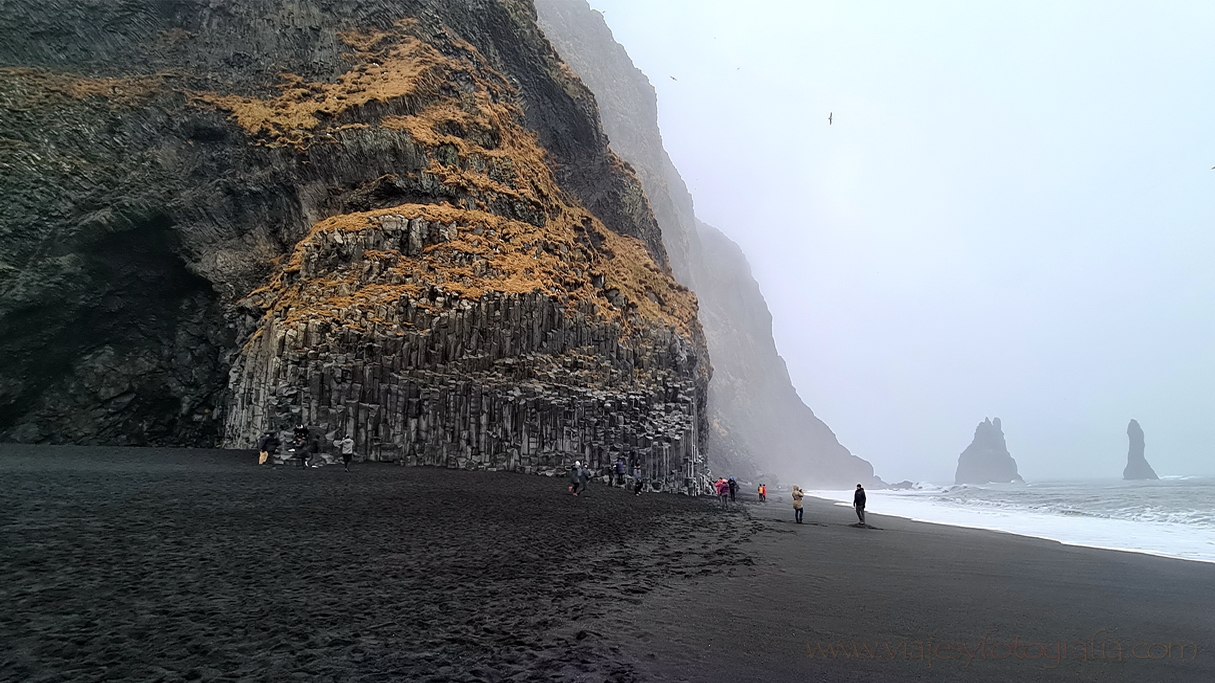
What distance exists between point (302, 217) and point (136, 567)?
30056mm

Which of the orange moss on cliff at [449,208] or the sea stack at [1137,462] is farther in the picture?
the sea stack at [1137,462]

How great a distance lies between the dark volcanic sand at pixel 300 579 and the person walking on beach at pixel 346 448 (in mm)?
5620

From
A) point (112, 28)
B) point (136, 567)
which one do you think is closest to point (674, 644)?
point (136, 567)

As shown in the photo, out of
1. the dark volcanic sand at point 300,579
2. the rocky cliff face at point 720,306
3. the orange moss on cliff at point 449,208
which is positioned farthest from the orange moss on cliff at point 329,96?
the rocky cliff face at point 720,306

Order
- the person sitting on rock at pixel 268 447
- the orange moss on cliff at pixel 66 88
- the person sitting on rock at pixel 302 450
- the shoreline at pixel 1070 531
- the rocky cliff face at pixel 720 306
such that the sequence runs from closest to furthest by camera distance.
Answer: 1. the shoreline at pixel 1070 531
2. the person sitting on rock at pixel 268 447
3. the person sitting on rock at pixel 302 450
4. the orange moss on cliff at pixel 66 88
5. the rocky cliff face at pixel 720 306

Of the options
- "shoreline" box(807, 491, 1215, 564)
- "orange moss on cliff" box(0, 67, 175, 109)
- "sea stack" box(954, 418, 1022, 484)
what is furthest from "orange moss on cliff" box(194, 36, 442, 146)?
"sea stack" box(954, 418, 1022, 484)

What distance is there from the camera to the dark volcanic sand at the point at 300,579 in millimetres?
5527

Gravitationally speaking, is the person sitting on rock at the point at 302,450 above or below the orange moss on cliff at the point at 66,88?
below

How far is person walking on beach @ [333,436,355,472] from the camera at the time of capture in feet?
→ 74.0

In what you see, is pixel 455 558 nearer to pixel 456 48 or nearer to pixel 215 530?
pixel 215 530

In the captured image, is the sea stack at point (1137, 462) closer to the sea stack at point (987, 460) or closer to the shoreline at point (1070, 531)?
the sea stack at point (987, 460)

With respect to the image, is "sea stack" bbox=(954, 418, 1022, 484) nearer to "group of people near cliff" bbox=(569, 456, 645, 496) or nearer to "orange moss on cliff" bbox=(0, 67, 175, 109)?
"group of people near cliff" bbox=(569, 456, 645, 496)

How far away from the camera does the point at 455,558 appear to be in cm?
1013

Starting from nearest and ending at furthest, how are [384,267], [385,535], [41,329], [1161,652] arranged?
[1161,652]
[385,535]
[41,329]
[384,267]
